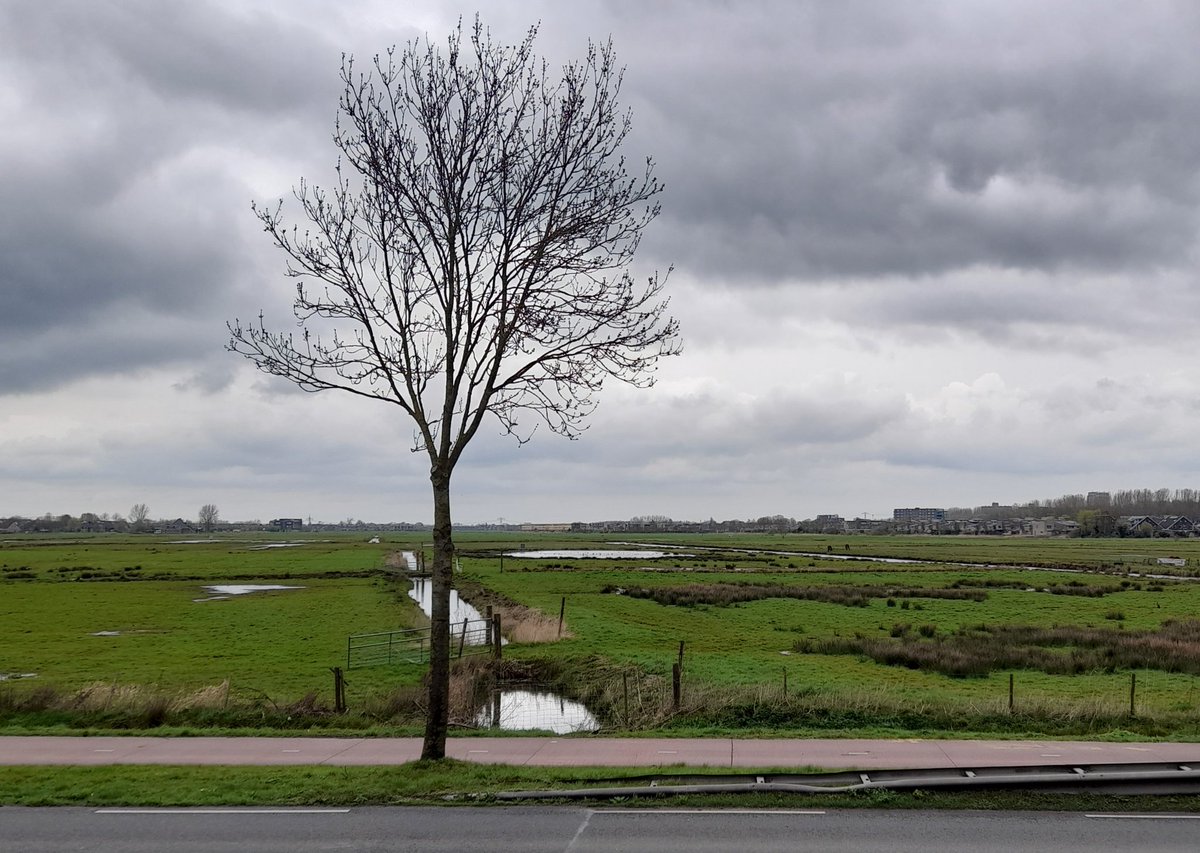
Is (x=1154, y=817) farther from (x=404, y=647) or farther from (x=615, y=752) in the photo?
(x=404, y=647)

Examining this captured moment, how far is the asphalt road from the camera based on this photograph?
33.3 feet

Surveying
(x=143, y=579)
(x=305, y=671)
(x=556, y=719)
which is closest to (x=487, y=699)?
(x=556, y=719)

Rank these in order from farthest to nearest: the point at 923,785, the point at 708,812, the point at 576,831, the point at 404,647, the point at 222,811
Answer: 1. the point at 404,647
2. the point at 923,785
3. the point at 222,811
4. the point at 708,812
5. the point at 576,831

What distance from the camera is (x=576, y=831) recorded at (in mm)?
10883

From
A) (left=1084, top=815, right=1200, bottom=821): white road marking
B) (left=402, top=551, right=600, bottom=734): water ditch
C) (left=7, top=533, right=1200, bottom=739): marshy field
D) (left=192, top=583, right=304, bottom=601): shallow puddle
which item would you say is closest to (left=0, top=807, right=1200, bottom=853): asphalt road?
(left=1084, top=815, right=1200, bottom=821): white road marking

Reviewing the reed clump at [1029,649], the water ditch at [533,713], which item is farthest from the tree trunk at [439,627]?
the reed clump at [1029,649]

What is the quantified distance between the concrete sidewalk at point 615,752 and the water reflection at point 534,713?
508 centimetres

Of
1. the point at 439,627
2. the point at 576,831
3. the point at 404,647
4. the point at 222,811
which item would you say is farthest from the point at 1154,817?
the point at 404,647

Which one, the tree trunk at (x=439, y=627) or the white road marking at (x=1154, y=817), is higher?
the tree trunk at (x=439, y=627)

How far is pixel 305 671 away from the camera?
3312 centimetres

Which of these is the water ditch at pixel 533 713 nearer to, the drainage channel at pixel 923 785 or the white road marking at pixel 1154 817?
the drainage channel at pixel 923 785

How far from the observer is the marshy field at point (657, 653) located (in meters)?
20.1

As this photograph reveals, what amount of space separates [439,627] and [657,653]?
20.2m

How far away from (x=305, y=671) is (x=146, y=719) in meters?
13.4
